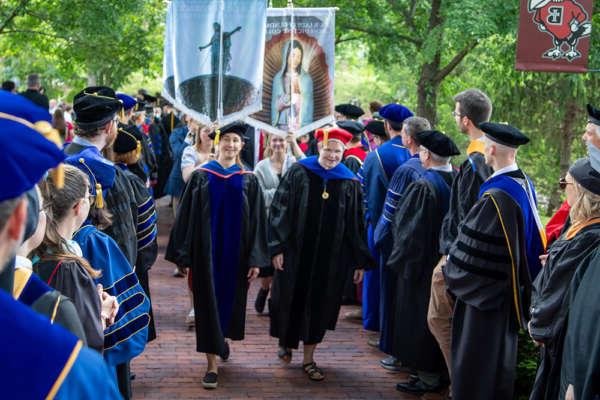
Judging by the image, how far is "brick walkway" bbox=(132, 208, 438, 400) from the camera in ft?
21.3

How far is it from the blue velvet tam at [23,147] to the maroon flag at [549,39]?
565 centimetres

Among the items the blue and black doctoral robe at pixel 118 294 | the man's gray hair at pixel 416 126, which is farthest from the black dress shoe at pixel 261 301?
the blue and black doctoral robe at pixel 118 294

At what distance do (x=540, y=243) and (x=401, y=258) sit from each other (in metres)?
1.39

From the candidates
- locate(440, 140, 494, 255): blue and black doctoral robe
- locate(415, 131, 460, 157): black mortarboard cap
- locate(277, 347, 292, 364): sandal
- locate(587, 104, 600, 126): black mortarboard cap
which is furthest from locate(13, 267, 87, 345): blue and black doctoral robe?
locate(277, 347, 292, 364): sandal

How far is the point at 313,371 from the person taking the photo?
22.6 feet

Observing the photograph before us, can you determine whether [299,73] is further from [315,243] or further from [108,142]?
[108,142]

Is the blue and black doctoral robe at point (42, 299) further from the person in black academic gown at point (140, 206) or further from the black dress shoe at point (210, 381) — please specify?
the black dress shoe at point (210, 381)

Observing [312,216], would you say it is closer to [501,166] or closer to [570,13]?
[501,166]

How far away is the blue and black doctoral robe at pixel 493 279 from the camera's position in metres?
5.31

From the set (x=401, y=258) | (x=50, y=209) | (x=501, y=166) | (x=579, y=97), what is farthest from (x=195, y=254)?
(x=579, y=97)

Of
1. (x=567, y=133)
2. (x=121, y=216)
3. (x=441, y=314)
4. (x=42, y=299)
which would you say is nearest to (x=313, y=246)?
(x=441, y=314)

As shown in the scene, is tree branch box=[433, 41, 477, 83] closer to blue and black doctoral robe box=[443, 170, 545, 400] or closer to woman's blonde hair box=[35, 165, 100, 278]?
blue and black doctoral robe box=[443, 170, 545, 400]

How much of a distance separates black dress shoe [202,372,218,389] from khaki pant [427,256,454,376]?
181 cm

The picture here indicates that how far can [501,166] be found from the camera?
17.8ft
